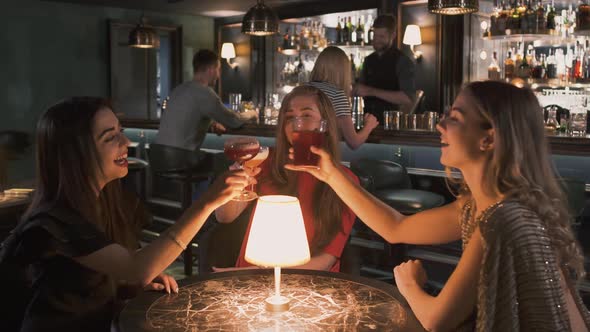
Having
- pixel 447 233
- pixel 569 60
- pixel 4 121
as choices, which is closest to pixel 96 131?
pixel 447 233

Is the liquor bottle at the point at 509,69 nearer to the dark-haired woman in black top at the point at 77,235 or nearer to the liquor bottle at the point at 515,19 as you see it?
the liquor bottle at the point at 515,19

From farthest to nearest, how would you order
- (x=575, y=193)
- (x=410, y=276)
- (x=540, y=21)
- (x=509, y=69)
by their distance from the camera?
(x=509, y=69), (x=540, y=21), (x=575, y=193), (x=410, y=276)

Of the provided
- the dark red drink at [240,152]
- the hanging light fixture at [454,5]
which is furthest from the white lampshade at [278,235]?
the hanging light fixture at [454,5]

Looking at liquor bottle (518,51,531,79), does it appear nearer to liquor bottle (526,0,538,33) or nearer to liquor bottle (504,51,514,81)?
liquor bottle (504,51,514,81)

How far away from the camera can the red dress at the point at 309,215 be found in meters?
2.31

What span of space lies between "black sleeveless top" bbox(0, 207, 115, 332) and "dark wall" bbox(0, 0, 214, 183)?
22.5ft

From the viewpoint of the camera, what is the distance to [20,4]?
27.2 feet

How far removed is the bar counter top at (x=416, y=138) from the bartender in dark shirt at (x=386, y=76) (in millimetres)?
1293

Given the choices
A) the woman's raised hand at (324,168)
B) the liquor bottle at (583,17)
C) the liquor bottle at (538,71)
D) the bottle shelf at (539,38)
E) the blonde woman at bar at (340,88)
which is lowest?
the woman's raised hand at (324,168)

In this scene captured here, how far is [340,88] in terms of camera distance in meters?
4.07

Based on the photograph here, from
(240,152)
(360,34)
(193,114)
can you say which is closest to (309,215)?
(240,152)

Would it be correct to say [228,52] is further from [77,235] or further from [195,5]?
[77,235]

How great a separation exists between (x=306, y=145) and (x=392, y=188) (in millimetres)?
1973

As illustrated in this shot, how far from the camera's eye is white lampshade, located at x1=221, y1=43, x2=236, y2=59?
9.39 m
